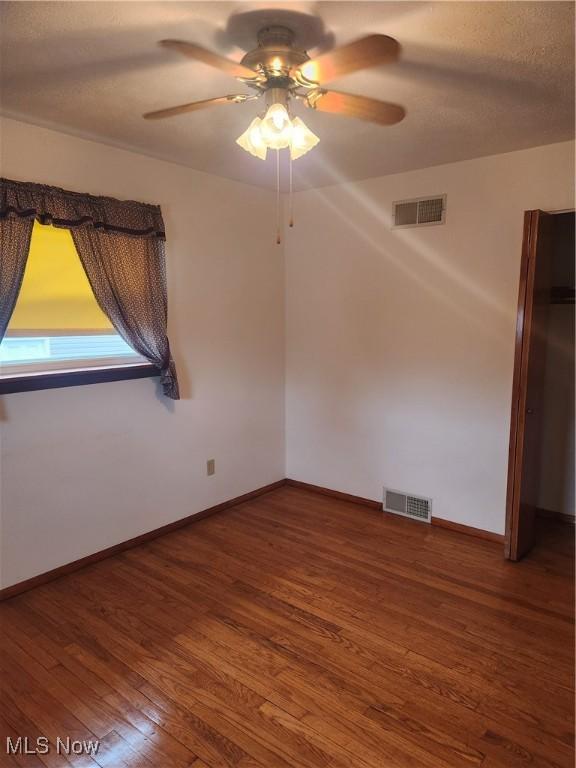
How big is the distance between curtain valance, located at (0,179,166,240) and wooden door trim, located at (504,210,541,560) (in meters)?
2.23

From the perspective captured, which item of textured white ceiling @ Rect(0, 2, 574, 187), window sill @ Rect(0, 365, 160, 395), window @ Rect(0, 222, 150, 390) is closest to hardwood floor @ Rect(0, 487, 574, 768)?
window sill @ Rect(0, 365, 160, 395)

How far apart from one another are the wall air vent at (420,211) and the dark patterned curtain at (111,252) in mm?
1693

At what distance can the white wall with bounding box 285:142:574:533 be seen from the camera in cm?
321

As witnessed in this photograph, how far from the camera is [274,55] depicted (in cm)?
174

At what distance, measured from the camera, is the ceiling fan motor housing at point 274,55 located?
1722mm

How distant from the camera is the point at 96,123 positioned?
102 inches

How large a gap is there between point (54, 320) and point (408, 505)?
109 inches

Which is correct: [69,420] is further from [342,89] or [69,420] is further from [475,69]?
[475,69]

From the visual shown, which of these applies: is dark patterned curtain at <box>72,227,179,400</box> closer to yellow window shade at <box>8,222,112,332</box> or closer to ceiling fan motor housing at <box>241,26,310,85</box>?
yellow window shade at <box>8,222,112,332</box>

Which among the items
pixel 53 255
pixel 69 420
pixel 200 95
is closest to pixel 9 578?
pixel 69 420

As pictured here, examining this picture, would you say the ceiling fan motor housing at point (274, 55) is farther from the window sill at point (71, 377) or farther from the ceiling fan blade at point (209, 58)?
the window sill at point (71, 377)

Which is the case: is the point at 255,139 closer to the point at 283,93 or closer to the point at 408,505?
the point at 283,93

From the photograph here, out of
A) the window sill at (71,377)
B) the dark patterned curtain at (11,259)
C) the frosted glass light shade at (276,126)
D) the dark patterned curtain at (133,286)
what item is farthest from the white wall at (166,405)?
the frosted glass light shade at (276,126)

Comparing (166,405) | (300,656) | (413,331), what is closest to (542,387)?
(413,331)
